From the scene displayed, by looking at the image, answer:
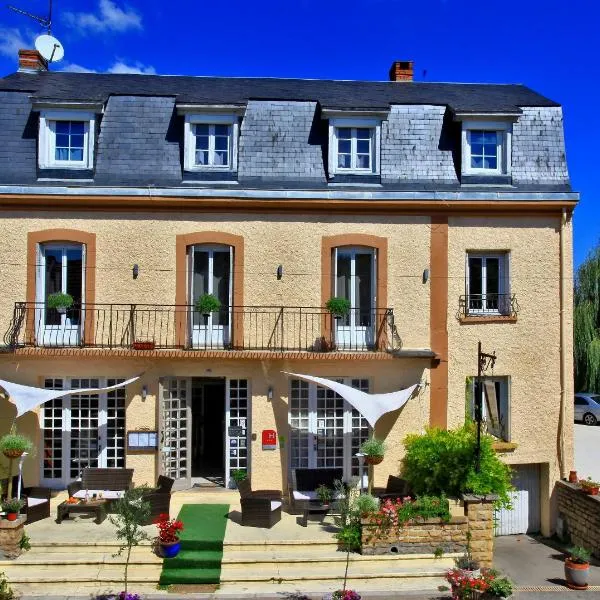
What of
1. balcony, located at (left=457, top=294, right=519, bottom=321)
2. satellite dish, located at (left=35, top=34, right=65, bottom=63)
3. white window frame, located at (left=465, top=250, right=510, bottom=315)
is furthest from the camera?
satellite dish, located at (left=35, top=34, right=65, bottom=63)

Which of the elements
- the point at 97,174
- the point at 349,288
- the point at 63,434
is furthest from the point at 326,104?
the point at 63,434

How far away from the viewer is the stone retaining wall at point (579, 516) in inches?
542

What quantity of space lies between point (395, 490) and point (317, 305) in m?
4.43

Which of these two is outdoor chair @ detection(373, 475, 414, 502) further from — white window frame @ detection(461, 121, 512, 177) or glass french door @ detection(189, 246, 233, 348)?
white window frame @ detection(461, 121, 512, 177)

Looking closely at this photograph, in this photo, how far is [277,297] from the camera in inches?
579

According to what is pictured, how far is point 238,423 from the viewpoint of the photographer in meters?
14.9

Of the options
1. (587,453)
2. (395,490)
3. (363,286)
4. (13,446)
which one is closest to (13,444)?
(13,446)

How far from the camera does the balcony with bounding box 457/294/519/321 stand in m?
14.9

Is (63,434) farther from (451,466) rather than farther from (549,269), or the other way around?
(549,269)

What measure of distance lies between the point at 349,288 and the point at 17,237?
7.67 m

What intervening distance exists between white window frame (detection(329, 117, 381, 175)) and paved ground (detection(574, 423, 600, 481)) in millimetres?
10362

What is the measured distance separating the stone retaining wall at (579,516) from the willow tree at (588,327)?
15.1 m

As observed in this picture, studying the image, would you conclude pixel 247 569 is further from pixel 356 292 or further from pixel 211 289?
pixel 356 292

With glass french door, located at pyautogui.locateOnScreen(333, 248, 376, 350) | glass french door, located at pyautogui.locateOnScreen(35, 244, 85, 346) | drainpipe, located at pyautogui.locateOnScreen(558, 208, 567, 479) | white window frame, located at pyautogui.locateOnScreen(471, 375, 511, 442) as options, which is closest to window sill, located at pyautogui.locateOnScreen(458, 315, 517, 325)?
drainpipe, located at pyautogui.locateOnScreen(558, 208, 567, 479)
